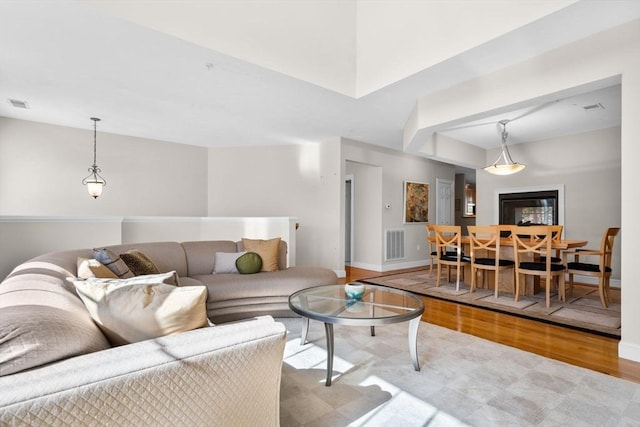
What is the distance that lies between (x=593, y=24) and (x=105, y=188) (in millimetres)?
6780

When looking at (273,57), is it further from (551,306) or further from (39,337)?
(551,306)

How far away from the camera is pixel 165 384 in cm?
101

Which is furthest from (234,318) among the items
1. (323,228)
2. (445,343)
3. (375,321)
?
(323,228)

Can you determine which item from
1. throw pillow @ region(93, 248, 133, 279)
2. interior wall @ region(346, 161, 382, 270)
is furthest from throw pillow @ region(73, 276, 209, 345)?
interior wall @ region(346, 161, 382, 270)

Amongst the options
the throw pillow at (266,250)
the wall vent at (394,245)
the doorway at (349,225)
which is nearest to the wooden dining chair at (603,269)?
the wall vent at (394,245)

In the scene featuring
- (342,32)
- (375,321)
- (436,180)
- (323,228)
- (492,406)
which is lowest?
(492,406)

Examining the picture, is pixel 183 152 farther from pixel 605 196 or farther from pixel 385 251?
pixel 605 196

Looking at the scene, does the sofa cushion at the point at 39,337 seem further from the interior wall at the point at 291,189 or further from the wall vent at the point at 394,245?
the wall vent at the point at 394,245

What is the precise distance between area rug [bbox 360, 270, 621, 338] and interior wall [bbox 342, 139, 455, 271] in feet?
4.72

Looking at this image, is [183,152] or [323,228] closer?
[323,228]

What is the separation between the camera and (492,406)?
1.92 metres

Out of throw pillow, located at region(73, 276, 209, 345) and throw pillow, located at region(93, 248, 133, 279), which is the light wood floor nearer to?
throw pillow, located at region(73, 276, 209, 345)

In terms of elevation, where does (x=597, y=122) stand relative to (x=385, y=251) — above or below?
above

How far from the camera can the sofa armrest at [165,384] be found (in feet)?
2.66
